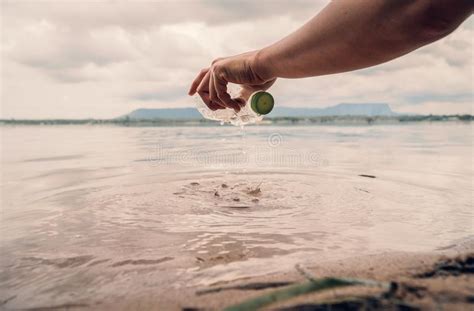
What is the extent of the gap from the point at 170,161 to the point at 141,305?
6615 mm

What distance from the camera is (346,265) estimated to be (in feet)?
6.84

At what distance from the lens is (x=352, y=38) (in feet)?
6.47

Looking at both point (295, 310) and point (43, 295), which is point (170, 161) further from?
point (295, 310)

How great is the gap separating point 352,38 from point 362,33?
2.2 inches

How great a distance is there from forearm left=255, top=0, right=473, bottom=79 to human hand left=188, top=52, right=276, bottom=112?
22cm

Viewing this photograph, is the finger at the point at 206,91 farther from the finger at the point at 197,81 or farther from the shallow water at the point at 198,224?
the shallow water at the point at 198,224

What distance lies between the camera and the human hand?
2.58 m

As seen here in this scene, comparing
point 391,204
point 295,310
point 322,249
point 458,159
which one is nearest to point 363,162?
point 458,159


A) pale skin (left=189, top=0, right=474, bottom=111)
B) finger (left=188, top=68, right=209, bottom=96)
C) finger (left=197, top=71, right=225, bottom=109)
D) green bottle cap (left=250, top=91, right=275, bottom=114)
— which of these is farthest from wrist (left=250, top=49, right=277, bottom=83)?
finger (left=188, top=68, right=209, bottom=96)

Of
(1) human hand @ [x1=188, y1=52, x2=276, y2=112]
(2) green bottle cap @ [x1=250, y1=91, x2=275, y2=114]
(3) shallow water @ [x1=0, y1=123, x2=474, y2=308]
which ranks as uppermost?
(1) human hand @ [x1=188, y1=52, x2=276, y2=112]

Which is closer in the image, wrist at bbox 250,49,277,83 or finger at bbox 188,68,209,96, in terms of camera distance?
wrist at bbox 250,49,277,83

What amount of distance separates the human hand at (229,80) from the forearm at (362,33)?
218 millimetres

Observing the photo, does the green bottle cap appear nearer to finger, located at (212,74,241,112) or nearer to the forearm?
finger, located at (212,74,241,112)

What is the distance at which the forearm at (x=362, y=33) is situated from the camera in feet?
5.81
